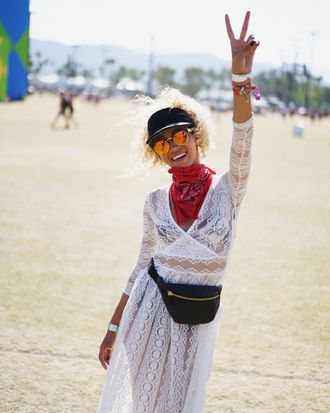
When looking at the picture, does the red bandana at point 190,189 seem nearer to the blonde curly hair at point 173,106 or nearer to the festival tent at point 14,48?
the blonde curly hair at point 173,106

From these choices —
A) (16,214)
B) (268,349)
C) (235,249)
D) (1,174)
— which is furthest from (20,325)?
(1,174)

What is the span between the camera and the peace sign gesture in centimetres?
239

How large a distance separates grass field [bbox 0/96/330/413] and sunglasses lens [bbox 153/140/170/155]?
20.0 inches

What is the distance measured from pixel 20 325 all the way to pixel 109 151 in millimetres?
14747

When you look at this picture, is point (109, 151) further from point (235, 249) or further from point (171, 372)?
point (171, 372)

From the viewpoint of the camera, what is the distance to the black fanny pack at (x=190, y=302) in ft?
8.57

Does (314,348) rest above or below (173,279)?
below

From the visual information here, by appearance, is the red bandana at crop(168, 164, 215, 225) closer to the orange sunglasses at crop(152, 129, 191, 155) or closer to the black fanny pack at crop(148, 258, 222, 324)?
the orange sunglasses at crop(152, 129, 191, 155)

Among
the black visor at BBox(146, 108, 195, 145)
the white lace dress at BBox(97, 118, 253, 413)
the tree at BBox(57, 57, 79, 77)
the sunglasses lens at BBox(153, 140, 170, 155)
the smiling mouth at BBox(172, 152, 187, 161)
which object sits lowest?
the tree at BBox(57, 57, 79, 77)

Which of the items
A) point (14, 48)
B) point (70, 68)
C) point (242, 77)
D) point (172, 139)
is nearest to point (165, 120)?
point (172, 139)

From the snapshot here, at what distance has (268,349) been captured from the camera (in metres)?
4.76

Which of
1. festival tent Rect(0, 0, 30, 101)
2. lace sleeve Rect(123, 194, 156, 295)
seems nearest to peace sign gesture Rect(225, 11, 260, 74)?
lace sleeve Rect(123, 194, 156, 295)

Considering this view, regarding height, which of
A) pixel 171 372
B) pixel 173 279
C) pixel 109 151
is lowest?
pixel 109 151

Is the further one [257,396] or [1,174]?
[1,174]
